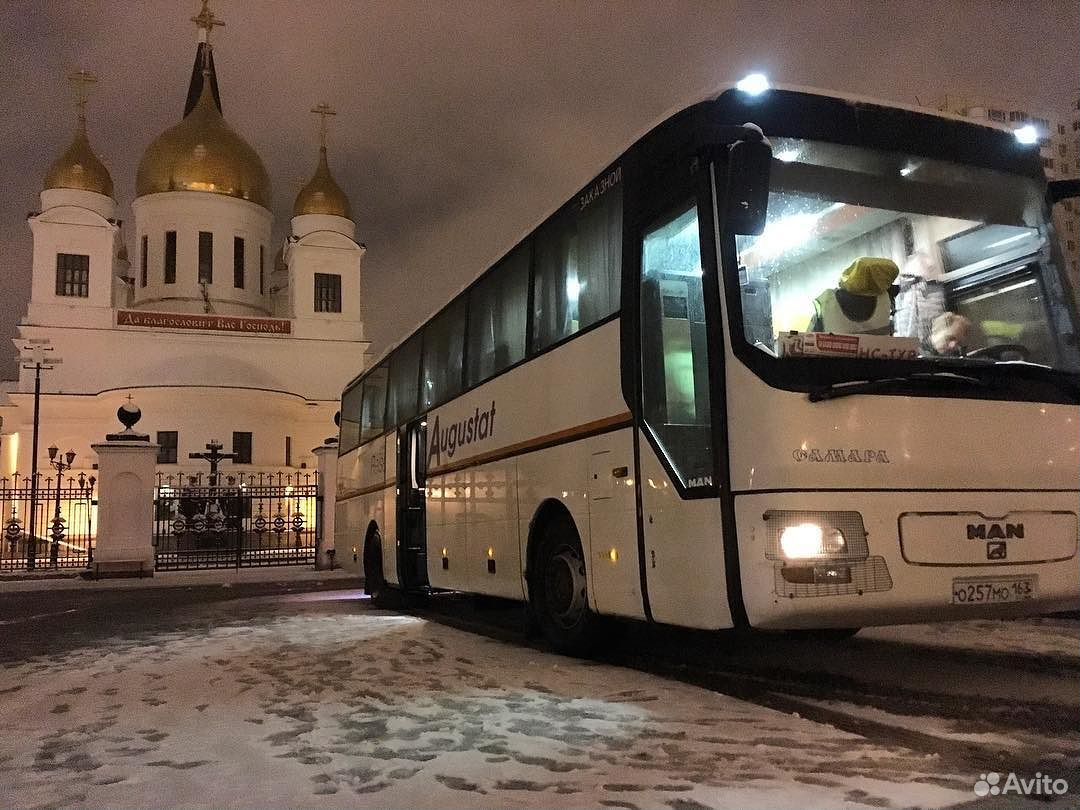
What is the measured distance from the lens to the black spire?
47562 millimetres

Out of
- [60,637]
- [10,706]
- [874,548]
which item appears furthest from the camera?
[60,637]

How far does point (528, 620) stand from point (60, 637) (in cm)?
560

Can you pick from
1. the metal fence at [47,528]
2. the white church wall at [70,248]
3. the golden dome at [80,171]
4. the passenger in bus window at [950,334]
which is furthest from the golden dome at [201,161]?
the passenger in bus window at [950,334]

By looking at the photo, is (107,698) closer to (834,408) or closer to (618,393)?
(618,393)

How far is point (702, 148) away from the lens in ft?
16.0

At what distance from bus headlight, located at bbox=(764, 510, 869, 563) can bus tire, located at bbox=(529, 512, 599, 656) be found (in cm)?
225

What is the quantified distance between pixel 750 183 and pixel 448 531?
5.91 metres

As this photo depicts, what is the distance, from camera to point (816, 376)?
14.7 feet

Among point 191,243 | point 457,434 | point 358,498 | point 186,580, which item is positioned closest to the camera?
point 457,434

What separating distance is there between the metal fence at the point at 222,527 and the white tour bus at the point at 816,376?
18.6 metres

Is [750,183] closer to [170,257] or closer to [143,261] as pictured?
[170,257]

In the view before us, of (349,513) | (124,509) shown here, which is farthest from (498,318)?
(124,509)

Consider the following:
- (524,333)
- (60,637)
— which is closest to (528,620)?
(524,333)

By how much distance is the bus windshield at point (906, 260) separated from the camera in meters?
4.89
